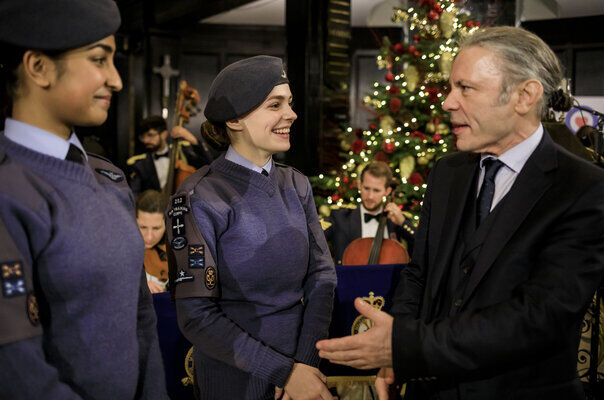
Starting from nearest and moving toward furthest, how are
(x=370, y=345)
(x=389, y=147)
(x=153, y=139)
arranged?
(x=370, y=345) < (x=389, y=147) < (x=153, y=139)

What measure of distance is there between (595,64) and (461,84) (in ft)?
29.6

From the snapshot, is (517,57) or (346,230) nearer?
(517,57)

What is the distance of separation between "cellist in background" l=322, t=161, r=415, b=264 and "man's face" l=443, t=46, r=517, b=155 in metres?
2.74

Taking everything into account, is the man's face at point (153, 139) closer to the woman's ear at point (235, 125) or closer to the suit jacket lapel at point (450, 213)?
the woman's ear at point (235, 125)

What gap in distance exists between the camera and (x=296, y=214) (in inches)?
70.2

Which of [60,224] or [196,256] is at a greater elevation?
[60,224]

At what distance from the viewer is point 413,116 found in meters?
5.89

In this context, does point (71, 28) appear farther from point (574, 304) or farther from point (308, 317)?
point (574, 304)

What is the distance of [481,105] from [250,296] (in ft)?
2.83

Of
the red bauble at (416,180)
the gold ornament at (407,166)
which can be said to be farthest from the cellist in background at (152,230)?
the gold ornament at (407,166)

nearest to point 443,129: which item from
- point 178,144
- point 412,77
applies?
point 412,77

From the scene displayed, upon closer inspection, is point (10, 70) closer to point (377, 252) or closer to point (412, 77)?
point (377, 252)

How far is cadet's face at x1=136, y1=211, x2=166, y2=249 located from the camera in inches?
138

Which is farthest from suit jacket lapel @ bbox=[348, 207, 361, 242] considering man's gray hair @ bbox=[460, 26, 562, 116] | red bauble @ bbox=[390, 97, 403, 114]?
man's gray hair @ bbox=[460, 26, 562, 116]
